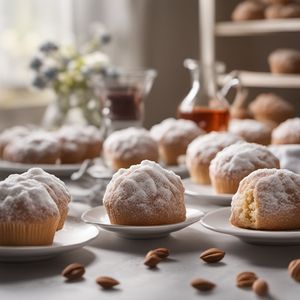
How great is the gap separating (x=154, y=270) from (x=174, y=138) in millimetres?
1101

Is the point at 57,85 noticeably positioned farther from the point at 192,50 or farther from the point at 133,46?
the point at 192,50

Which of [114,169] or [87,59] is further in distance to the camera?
[87,59]

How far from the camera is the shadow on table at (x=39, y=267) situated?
1.17 meters

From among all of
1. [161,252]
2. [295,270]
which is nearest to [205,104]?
[161,252]

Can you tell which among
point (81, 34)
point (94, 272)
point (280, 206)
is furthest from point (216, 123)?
point (81, 34)

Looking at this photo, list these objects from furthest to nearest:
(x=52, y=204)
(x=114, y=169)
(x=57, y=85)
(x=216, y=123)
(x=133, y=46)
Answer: (x=133, y=46), (x=57, y=85), (x=216, y=123), (x=114, y=169), (x=52, y=204)

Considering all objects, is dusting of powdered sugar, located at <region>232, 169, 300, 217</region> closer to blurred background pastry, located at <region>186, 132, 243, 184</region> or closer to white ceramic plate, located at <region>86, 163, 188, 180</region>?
blurred background pastry, located at <region>186, 132, 243, 184</region>

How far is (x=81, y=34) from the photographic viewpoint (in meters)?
3.96

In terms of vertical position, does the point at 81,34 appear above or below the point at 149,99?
above

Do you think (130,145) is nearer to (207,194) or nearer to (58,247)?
(207,194)

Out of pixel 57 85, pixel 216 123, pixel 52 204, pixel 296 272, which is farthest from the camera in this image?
pixel 57 85

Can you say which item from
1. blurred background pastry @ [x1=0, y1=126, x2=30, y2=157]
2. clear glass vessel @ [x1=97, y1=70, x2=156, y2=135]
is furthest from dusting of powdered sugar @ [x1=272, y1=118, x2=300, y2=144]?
blurred background pastry @ [x1=0, y1=126, x2=30, y2=157]

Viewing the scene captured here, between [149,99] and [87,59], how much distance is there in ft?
2.68

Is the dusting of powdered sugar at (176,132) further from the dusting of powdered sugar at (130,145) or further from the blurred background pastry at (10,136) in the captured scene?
the blurred background pastry at (10,136)
